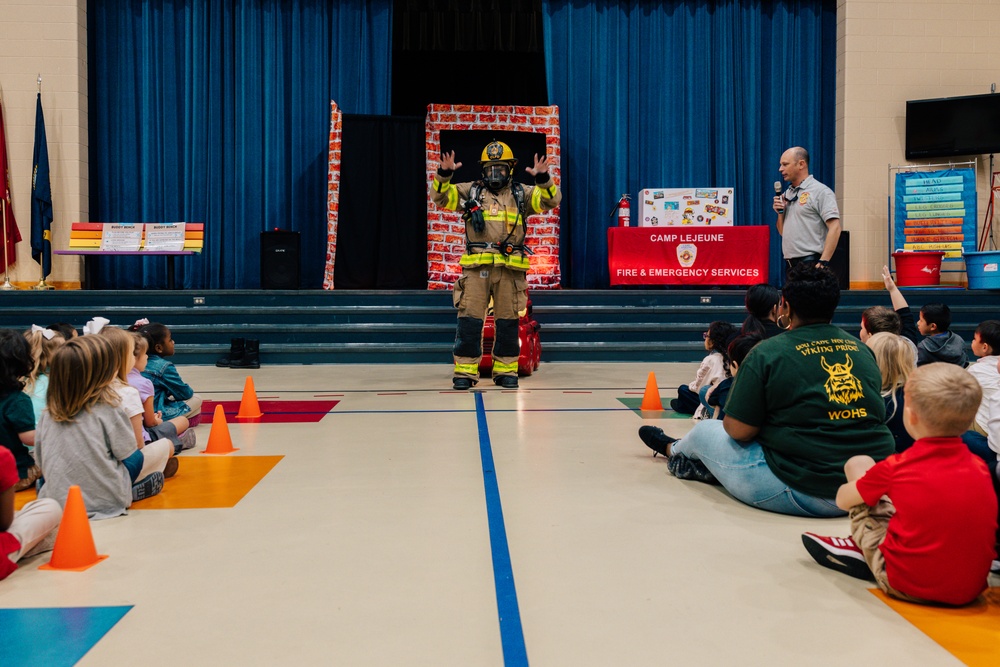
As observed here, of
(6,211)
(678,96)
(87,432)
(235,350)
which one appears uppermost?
(678,96)

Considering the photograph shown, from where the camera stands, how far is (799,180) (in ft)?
20.6

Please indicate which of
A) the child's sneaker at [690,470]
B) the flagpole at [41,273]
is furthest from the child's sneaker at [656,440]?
the flagpole at [41,273]

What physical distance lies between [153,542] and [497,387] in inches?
170

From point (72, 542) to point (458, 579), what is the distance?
1238 mm

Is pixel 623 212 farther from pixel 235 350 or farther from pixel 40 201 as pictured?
pixel 40 201

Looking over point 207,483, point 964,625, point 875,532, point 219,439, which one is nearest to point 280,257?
point 219,439

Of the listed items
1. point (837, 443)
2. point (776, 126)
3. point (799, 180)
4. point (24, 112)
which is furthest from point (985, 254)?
point (24, 112)

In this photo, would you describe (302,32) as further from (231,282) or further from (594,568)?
(594,568)

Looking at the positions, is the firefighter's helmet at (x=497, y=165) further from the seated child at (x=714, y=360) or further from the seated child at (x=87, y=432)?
the seated child at (x=87, y=432)

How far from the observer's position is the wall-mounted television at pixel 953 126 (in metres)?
11.0

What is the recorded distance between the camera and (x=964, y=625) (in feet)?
7.24

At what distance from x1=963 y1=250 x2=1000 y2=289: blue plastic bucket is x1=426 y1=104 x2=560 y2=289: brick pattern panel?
204 inches

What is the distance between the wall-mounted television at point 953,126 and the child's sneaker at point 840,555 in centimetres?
1026

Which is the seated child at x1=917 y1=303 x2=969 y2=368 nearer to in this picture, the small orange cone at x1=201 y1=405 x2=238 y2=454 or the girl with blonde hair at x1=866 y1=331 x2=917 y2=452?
the girl with blonde hair at x1=866 y1=331 x2=917 y2=452
